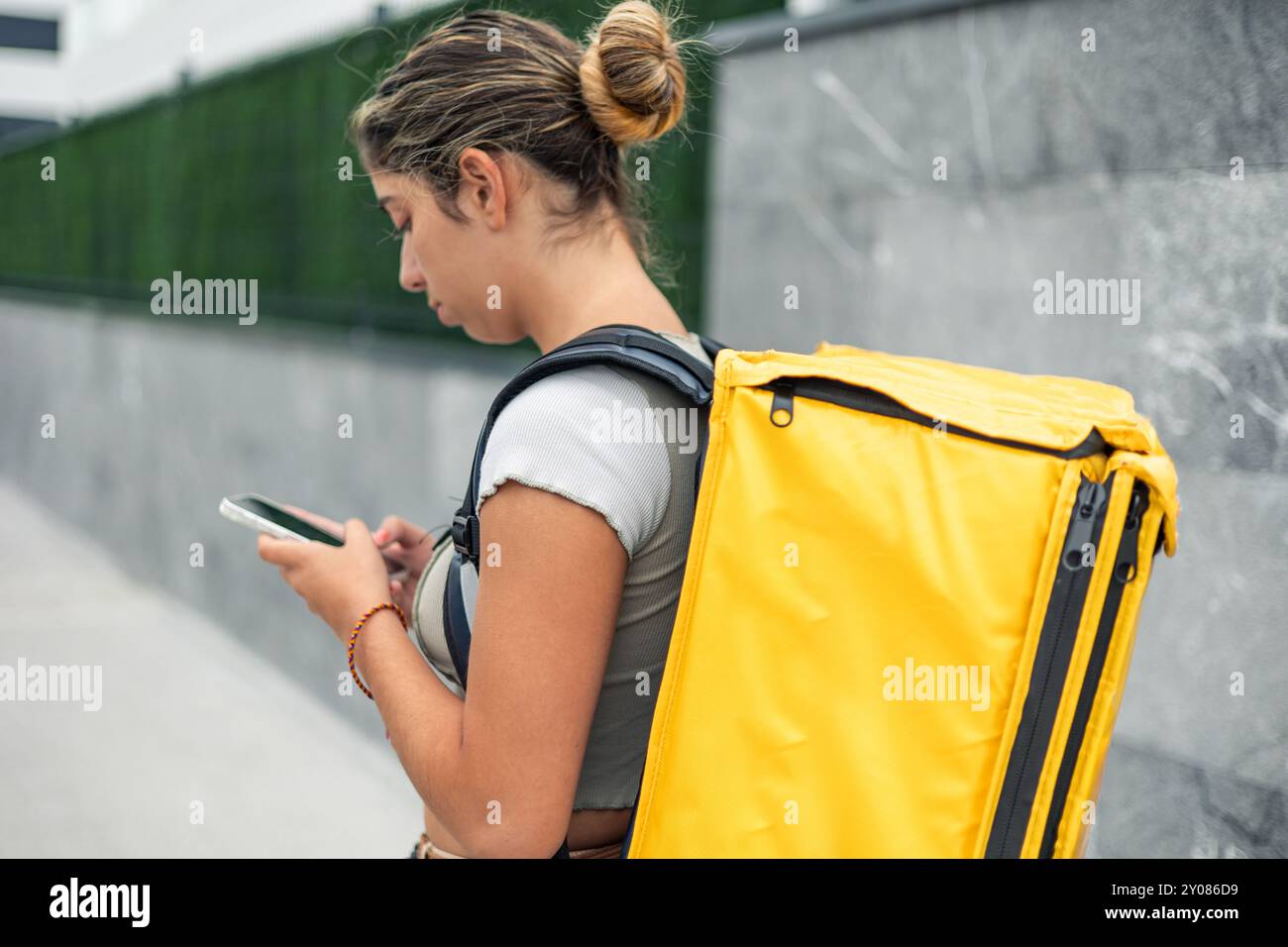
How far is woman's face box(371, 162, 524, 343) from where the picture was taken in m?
1.73

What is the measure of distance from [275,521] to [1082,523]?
1.20m

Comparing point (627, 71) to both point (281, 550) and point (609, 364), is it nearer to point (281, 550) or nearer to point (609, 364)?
point (609, 364)

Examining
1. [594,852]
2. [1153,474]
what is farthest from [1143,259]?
[594,852]

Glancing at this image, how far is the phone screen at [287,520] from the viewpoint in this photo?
6.32 feet

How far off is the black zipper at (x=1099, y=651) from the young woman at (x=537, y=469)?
475 millimetres

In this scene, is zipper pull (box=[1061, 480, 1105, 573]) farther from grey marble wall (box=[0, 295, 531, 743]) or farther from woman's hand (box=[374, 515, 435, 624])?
grey marble wall (box=[0, 295, 531, 743])

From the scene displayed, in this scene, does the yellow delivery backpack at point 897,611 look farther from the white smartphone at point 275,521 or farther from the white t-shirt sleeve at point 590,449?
the white smartphone at point 275,521

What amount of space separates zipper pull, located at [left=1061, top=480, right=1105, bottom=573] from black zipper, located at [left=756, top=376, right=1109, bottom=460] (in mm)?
43

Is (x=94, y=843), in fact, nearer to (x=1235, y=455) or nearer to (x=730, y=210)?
(x=730, y=210)

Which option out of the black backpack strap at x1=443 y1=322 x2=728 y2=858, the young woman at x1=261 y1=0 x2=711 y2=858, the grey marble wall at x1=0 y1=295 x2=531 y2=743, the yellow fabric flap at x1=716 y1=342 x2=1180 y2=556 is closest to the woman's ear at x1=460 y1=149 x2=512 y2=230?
the young woman at x1=261 y1=0 x2=711 y2=858

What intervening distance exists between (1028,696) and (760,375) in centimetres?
44

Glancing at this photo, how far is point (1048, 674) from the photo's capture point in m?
1.33

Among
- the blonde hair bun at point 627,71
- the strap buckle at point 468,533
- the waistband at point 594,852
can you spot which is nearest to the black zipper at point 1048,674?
the waistband at point 594,852
